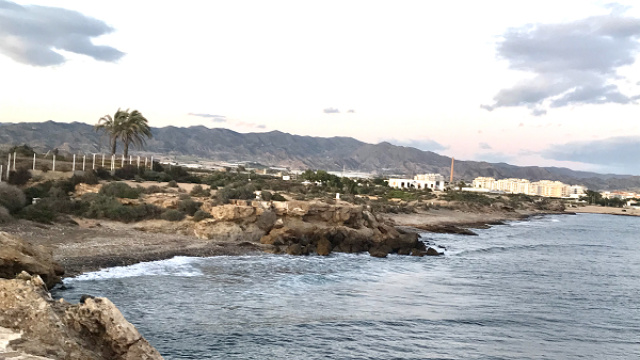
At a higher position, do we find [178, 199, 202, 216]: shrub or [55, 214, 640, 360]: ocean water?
[178, 199, 202, 216]: shrub

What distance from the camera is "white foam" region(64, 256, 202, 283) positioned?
637 inches

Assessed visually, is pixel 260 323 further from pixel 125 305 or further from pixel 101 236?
pixel 101 236

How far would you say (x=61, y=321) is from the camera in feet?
21.9

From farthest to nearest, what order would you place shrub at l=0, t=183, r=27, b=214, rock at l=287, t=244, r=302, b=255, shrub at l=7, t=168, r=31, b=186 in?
shrub at l=7, t=168, r=31, b=186 → rock at l=287, t=244, r=302, b=255 → shrub at l=0, t=183, r=27, b=214

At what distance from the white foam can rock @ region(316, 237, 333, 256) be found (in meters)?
7.13

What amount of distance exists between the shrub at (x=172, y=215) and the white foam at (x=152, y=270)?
19.2ft

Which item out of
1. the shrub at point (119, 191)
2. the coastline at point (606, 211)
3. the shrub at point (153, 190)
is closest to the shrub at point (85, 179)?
the shrub at point (119, 191)

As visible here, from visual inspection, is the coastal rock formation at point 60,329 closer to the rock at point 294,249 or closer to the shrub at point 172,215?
the rock at point 294,249

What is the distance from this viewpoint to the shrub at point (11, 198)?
21.4 metres

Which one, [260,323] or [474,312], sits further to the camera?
[474,312]

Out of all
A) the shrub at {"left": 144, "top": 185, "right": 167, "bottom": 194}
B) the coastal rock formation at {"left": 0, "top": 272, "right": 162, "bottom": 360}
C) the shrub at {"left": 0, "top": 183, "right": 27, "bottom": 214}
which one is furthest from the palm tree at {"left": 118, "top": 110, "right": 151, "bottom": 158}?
the coastal rock formation at {"left": 0, "top": 272, "right": 162, "bottom": 360}

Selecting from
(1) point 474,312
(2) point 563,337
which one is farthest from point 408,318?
(2) point 563,337

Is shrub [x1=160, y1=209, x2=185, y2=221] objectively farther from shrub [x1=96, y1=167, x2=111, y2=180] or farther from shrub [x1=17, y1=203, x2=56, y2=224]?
shrub [x1=96, y1=167, x2=111, y2=180]

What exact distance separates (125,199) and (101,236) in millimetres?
6418
